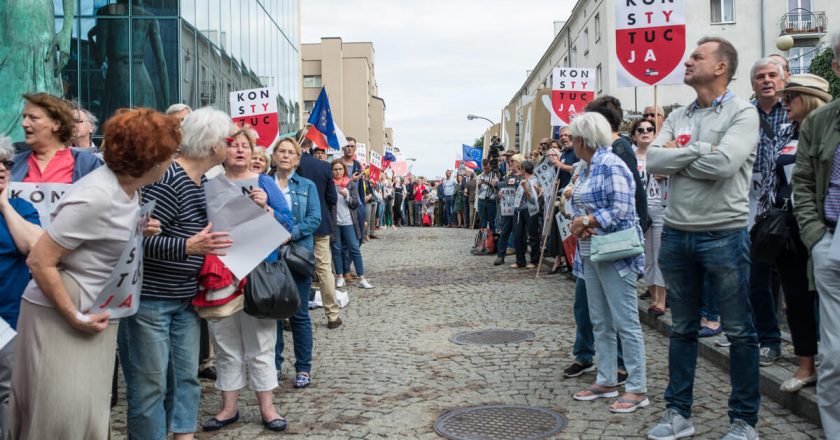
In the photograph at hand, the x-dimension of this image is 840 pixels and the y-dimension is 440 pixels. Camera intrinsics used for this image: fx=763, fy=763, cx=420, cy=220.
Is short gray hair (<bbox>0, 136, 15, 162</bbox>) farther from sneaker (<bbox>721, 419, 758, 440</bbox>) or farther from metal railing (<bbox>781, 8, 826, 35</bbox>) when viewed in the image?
metal railing (<bbox>781, 8, 826, 35</bbox>)

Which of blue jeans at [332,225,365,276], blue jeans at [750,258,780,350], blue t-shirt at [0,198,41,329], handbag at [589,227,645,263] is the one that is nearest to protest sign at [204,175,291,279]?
blue t-shirt at [0,198,41,329]

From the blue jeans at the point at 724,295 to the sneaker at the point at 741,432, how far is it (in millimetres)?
27

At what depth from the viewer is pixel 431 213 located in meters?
35.1

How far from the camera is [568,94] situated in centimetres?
1300

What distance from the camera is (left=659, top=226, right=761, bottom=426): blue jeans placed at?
4121 millimetres

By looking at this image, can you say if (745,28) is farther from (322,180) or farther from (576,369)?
(576,369)

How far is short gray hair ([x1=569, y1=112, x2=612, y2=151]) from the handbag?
62 cm

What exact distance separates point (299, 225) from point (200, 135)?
2375mm

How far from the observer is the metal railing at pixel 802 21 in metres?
37.0

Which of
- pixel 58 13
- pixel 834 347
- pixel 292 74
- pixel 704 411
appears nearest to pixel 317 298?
pixel 704 411

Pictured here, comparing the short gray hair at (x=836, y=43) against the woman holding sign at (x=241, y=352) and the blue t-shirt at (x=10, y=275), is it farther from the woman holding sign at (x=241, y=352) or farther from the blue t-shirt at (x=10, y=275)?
the blue t-shirt at (x=10, y=275)

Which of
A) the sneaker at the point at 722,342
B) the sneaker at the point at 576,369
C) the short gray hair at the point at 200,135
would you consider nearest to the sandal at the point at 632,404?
the sneaker at the point at 576,369

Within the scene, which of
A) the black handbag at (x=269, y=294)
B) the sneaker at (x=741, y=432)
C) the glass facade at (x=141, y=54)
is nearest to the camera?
the sneaker at (x=741, y=432)

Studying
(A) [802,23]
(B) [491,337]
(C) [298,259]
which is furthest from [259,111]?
(A) [802,23]
